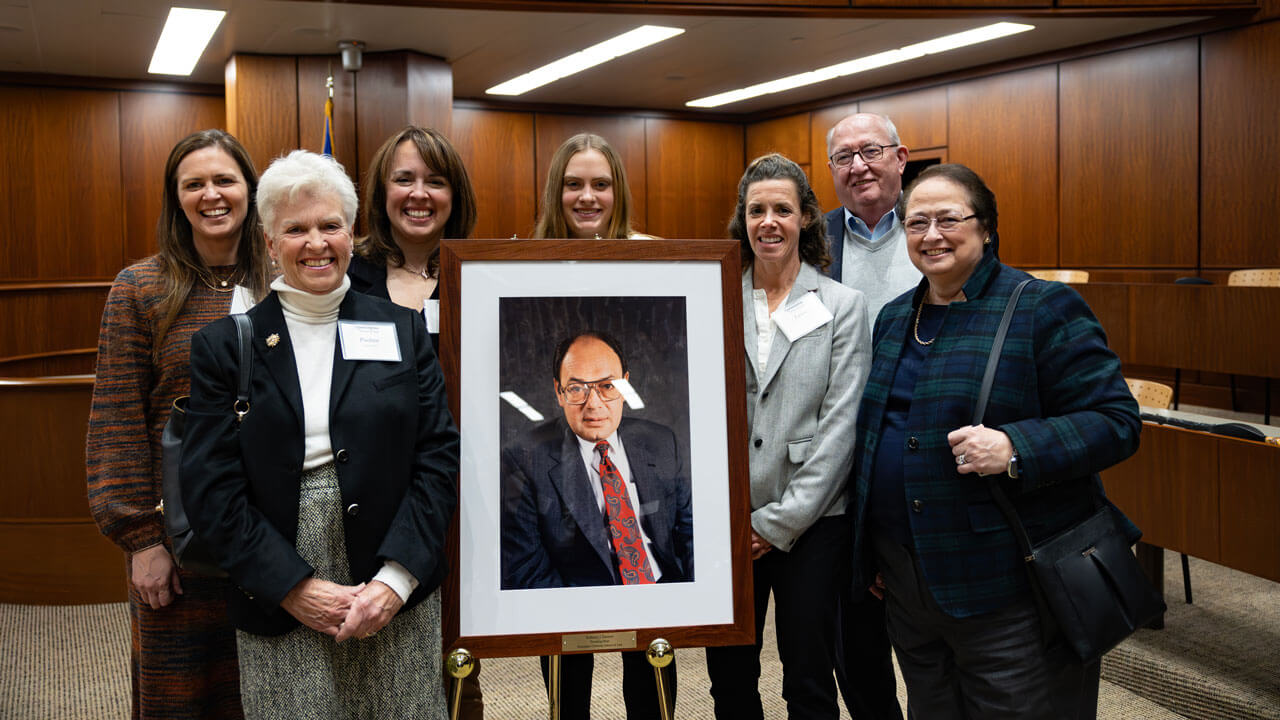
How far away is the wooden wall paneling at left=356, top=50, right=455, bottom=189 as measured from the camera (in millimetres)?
8594

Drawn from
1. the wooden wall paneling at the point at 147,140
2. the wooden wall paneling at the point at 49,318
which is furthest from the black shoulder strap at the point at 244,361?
the wooden wall paneling at the point at 147,140

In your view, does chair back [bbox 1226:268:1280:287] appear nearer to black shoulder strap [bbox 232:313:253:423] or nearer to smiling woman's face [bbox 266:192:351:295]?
smiling woman's face [bbox 266:192:351:295]

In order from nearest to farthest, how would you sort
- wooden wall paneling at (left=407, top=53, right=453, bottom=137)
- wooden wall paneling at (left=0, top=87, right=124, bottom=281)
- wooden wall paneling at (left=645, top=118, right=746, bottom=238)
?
wooden wall paneling at (left=407, top=53, right=453, bottom=137)
wooden wall paneling at (left=0, top=87, right=124, bottom=281)
wooden wall paneling at (left=645, top=118, right=746, bottom=238)

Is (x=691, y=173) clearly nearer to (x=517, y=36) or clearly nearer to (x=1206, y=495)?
(x=517, y=36)

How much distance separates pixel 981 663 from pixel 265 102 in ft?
28.0

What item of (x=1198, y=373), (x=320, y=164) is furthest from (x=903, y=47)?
(x=320, y=164)

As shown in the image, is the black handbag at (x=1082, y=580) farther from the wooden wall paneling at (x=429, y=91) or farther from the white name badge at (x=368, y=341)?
the wooden wall paneling at (x=429, y=91)

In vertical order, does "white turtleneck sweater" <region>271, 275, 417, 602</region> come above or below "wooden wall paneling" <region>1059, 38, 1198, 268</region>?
below

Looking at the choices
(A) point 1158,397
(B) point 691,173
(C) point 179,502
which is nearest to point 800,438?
(C) point 179,502

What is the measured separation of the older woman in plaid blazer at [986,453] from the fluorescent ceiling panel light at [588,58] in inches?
254

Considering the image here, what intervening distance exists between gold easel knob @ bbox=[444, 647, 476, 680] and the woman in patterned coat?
0.61 m

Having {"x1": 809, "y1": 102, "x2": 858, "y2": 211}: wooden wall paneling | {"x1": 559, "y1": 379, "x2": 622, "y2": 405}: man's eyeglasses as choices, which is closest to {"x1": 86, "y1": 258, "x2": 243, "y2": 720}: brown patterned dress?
{"x1": 559, "y1": 379, "x2": 622, "y2": 405}: man's eyeglasses

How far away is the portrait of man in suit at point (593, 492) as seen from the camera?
1902mm

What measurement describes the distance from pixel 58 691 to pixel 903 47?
27.7 ft
